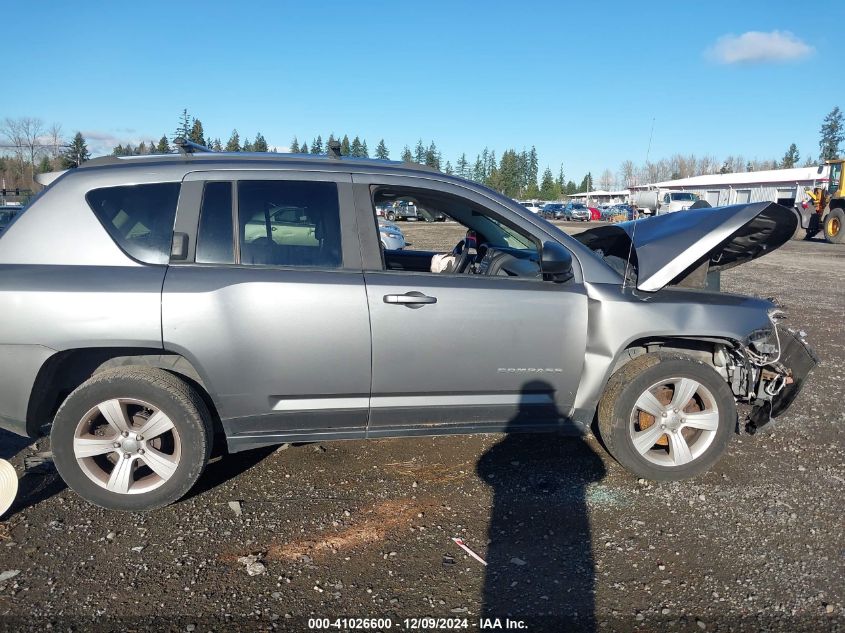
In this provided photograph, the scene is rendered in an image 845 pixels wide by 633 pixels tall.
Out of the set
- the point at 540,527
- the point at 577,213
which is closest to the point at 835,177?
the point at 540,527

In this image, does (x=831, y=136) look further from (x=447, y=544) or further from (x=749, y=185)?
(x=447, y=544)

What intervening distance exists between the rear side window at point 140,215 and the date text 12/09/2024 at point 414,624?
2.01m

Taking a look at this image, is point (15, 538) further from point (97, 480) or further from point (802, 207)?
point (802, 207)

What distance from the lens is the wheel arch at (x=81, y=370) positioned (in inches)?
131

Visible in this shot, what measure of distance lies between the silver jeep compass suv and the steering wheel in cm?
52

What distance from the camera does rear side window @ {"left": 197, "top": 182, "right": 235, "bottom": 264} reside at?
133 inches

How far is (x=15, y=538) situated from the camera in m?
3.19

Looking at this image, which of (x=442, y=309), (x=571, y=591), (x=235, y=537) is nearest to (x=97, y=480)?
(x=235, y=537)

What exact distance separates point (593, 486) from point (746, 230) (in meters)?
2.02

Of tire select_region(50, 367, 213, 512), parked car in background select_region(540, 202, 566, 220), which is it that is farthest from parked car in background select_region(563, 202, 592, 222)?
tire select_region(50, 367, 213, 512)

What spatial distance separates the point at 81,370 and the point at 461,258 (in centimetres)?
255

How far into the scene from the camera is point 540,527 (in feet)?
10.9

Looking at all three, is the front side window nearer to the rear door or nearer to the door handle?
the door handle

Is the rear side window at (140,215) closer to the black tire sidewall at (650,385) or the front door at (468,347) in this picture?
the front door at (468,347)
